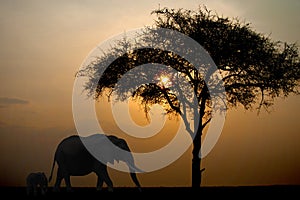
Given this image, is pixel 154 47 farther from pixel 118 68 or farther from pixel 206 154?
pixel 206 154

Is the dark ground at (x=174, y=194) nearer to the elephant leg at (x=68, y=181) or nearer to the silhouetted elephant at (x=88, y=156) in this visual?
the elephant leg at (x=68, y=181)

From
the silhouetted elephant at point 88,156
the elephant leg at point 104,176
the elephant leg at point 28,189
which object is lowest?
the elephant leg at point 28,189

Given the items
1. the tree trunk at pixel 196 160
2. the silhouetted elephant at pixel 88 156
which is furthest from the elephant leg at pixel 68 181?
the tree trunk at pixel 196 160

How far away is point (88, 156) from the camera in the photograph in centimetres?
3238

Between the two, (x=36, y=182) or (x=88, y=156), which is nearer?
(x=36, y=182)

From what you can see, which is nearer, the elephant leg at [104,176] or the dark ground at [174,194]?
the dark ground at [174,194]

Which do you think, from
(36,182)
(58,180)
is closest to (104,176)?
(58,180)

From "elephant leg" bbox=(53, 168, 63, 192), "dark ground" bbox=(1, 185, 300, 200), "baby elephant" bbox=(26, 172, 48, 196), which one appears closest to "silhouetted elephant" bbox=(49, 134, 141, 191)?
"elephant leg" bbox=(53, 168, 63, 192)

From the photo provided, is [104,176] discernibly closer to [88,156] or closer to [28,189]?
[88,156]

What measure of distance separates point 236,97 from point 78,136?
347 inches

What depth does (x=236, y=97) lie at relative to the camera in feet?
112

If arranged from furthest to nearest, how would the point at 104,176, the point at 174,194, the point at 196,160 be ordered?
1. the point at 196,160
2. the point at 104,176
3. the point at 174,194

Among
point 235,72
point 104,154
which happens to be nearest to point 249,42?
point 235,72

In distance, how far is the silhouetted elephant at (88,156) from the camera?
32.2 metres
